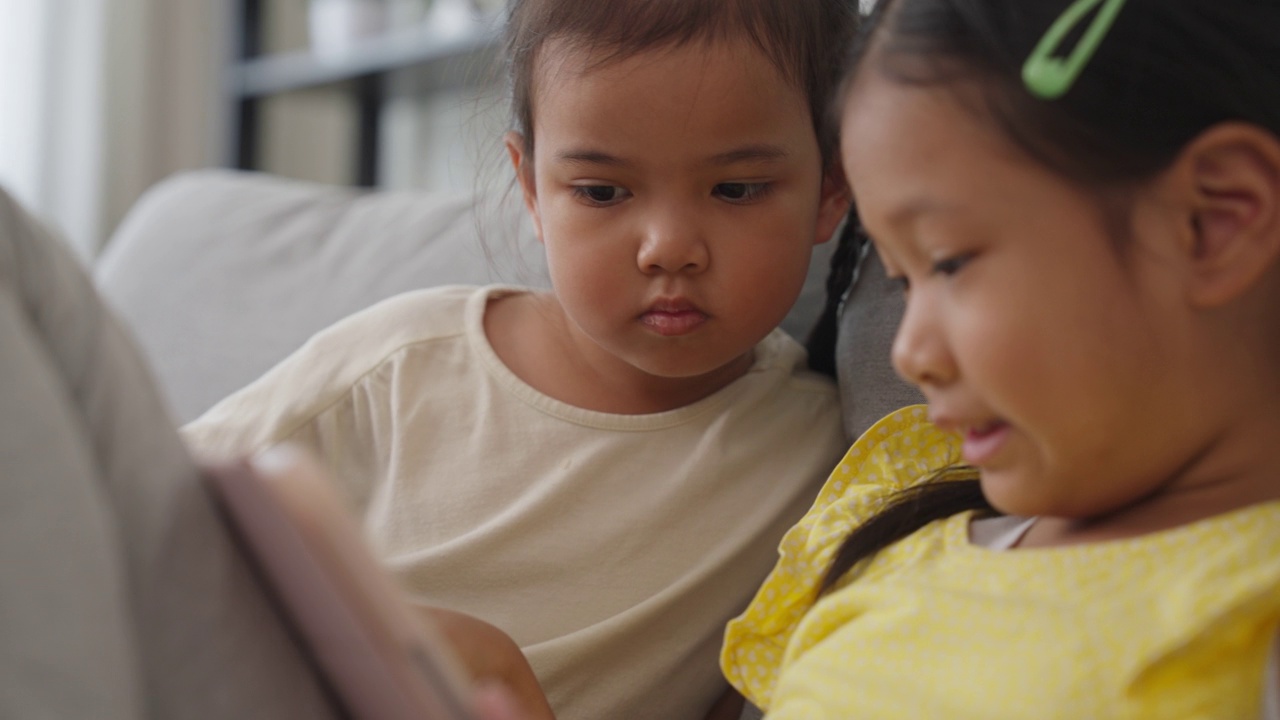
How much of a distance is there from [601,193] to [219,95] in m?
2.43

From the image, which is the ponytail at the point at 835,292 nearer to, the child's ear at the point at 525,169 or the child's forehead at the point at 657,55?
the child's forehead at the point at 657,55

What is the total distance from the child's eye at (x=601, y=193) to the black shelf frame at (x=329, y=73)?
5.32 feet

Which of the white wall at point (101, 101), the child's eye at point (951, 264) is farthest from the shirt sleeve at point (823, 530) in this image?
the white wall at point (101, 101)

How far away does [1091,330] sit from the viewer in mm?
606

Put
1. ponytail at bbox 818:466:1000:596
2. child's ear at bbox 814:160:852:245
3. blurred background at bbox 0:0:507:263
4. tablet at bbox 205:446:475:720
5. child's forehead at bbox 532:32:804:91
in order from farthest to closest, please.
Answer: blurred background at bbox 0:0:507:263 < child's ear at bbox 814:160:852:245 < child's forehead at bbox 532:32:804:91 < ponytail at bbox 818:466:1000:596 < tablet at bbox 205:446:475:720

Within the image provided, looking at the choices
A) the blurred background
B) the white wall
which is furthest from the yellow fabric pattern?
the white wall

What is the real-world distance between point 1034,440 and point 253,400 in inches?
30.0

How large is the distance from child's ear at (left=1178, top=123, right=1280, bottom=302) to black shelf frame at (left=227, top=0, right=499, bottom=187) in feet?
7.04

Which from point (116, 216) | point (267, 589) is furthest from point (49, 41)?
point (267, 589)

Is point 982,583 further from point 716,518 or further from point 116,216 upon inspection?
point 116,216

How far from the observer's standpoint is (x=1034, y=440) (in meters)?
0.64

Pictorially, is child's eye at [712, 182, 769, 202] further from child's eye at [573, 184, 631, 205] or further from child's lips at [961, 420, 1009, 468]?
child's lips at [961, 420, 1009, 468]

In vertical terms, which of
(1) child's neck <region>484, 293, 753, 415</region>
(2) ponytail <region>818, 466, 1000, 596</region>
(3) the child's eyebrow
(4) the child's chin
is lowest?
(1) child's neck <region>484, 293, 753, 415</region>

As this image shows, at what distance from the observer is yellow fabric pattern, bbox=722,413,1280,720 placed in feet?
1.93
